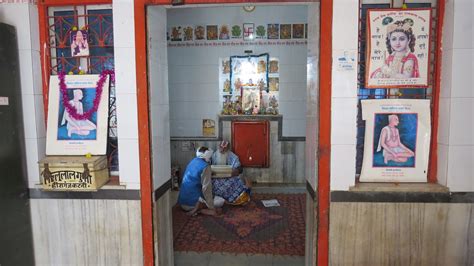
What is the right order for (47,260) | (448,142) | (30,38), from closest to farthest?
(448,142)
(30,38)
(47,260)

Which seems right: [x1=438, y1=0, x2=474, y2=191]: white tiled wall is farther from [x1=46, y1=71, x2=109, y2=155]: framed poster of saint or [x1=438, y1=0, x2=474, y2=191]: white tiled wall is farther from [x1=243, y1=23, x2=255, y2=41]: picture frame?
[x1=243, y1=23, x2=255, y2=41]: picture frame

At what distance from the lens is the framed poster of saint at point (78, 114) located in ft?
8.84

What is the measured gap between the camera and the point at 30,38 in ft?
8.56

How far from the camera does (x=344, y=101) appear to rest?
2439 millimetres

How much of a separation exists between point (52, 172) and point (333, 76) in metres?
2.25

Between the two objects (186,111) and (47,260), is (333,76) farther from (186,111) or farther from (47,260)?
(186,111)

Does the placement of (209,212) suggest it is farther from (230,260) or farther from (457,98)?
(457,98)

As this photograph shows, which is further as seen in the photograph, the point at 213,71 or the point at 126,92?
the point at 213,71

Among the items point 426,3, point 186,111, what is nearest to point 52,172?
point 426,3

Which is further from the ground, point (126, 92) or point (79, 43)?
point (79, 43)

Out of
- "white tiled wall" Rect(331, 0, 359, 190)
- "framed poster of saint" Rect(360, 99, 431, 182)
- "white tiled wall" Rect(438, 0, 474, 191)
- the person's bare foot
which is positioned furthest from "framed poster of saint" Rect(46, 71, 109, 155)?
"white tiled wall" Rect(438, 0, 474, 191)

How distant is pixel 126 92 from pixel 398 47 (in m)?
2.10

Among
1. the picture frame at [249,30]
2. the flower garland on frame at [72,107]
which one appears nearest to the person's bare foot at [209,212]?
the flower garland on frame at [72,107]

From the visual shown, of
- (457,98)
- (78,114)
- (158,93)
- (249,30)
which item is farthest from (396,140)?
(249,30)
